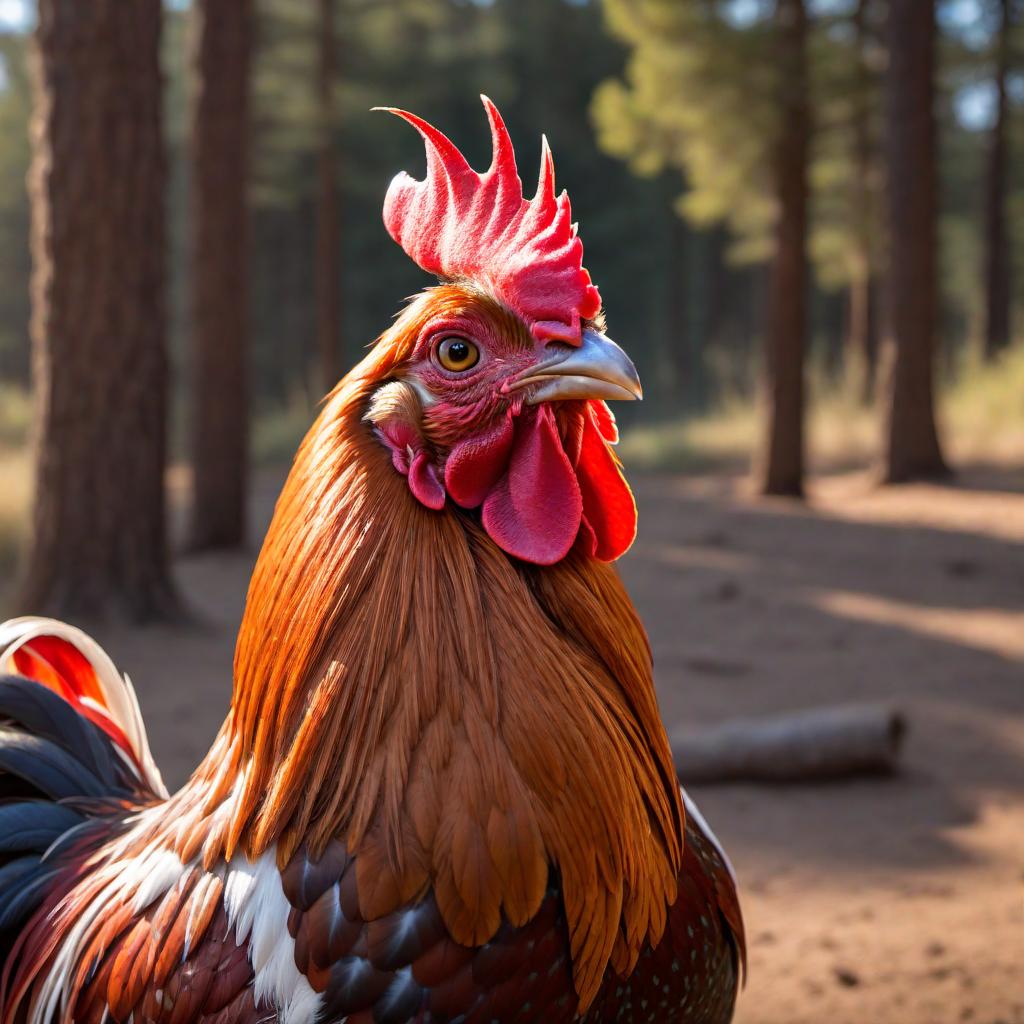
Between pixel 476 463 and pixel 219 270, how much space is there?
28.5 ft

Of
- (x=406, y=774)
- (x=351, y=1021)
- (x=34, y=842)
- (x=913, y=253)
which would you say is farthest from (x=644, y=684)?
(x=913, y=253)

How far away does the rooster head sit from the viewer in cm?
189

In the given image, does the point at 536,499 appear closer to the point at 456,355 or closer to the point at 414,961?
the point at 456,355

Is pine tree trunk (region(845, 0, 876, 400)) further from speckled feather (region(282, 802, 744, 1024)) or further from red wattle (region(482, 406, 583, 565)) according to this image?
speckled feather (region(282, 802, 744, 1024))

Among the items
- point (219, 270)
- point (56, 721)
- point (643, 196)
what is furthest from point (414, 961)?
point (643, 196)

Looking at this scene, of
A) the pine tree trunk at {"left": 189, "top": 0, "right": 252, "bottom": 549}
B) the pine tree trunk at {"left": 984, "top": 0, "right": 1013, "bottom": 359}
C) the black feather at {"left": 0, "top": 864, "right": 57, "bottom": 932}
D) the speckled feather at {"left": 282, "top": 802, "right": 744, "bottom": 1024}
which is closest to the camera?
the speckled feather at {"left": 282, "top": 802, "right": 744, "bottom": 1024}

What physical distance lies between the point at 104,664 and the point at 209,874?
1.06 metres

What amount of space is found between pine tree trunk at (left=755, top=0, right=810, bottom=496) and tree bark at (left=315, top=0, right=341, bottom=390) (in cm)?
788

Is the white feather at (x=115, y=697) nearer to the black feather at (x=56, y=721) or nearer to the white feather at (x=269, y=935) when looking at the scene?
the black feather at (x=56, y=721)

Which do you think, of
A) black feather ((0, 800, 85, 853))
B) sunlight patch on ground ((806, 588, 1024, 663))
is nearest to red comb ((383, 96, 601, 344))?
black feather ((0, 800, 85, 853))

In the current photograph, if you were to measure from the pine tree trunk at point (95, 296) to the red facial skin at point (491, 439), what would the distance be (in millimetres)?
5333

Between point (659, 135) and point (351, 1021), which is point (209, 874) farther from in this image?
point (659, 135)

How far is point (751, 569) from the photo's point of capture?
957cm

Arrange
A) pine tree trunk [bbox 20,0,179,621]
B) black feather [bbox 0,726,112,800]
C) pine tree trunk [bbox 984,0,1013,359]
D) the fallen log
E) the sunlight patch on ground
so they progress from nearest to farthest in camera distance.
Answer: black feather [bbox 0,726,112,800], the fallen log, pine tree trunk [bbox 20,0,179,621], the sunlight patch on ground, pine tree trunk [bbox 984,0,1013,359]
